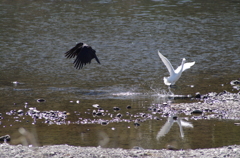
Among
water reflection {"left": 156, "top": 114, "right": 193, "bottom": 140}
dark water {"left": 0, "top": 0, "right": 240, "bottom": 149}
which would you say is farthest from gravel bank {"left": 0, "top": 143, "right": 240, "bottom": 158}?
water reflection {"left": 156, "top": 114, "right": 193, "bottom": 140}

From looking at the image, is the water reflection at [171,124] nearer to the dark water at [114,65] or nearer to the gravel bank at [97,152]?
the dark water at [114,65]

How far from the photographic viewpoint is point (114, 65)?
Result: 15.0 m

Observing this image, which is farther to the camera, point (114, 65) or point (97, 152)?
point (114, 65)

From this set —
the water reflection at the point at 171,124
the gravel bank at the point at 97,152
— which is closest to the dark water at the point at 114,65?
the water reflection at the point at 171,124

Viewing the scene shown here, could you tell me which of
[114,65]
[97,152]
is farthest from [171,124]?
[114,65]

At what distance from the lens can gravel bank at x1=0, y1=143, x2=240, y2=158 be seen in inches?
275

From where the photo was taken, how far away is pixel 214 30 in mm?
22062

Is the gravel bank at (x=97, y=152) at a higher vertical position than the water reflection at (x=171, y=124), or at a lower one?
higher

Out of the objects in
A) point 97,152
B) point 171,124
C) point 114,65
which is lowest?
point 114,65

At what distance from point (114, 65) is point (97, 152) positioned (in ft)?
26.4

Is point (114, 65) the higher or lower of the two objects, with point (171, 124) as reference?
lower

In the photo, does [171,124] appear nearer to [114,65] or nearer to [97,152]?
[97,152]

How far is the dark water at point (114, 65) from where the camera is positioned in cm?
859

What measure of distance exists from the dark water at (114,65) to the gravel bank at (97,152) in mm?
504
